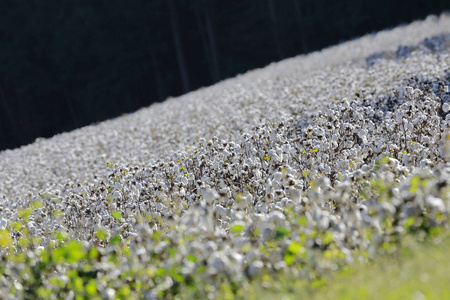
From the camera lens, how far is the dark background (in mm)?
40125

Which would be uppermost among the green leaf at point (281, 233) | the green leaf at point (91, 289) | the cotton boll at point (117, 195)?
the green leaf at point (281, 233)

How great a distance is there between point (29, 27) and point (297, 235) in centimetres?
3879

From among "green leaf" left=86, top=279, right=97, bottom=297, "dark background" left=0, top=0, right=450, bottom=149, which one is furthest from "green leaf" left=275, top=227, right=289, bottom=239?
"dark background" left=0, top=0, right=450, bottom=149

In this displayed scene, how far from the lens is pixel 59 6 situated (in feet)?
134

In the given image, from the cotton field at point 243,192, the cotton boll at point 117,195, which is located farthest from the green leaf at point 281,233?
the cotton boll at point 117,195

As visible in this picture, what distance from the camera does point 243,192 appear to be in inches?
320

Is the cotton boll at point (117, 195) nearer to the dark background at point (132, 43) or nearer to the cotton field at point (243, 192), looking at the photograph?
the cotton field at point (243, 192)

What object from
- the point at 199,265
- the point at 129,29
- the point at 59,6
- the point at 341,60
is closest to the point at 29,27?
the point at 59,6

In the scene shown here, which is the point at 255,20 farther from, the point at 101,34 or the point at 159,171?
the point at 159,171

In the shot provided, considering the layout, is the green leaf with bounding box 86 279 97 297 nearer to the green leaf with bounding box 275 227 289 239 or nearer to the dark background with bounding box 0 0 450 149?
the green leaf with bounding box 275 227 289 239

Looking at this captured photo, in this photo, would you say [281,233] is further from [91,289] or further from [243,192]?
[243,192]

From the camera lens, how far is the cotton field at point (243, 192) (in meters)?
4.79

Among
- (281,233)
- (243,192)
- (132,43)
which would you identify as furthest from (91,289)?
(132,43)

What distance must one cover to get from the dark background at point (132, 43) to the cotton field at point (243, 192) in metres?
23.0
